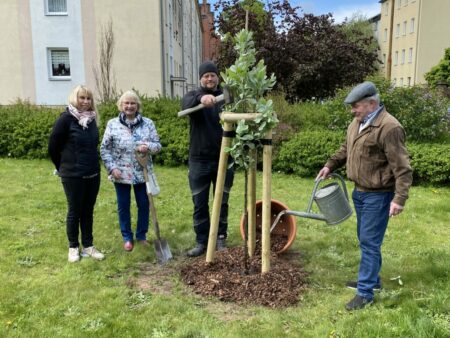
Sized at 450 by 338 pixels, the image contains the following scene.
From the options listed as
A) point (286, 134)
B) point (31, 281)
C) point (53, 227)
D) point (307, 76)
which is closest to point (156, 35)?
point (307, 76)

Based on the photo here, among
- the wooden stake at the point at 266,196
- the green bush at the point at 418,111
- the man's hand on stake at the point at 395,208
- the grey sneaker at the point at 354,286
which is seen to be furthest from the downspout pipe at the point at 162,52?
the man's hand on stake at the point at 395,208

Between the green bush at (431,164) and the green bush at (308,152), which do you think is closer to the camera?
the green bush at (431,164)

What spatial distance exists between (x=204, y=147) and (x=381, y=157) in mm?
1871

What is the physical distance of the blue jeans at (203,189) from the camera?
4.73 meters

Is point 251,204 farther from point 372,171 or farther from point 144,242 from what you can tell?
point 144,242

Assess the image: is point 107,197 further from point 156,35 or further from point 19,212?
point 156,35

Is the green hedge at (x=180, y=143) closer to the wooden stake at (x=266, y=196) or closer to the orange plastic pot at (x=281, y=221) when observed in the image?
the orange plastic pot at (x=281, y=221)

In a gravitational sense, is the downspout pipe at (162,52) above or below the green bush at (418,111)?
above

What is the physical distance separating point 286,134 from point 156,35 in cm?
1061

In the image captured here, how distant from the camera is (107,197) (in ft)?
24.7

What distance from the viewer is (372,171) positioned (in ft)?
11.5

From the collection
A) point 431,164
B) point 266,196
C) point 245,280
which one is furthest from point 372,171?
point 431,164

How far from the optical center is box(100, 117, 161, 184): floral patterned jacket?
473 centimetres

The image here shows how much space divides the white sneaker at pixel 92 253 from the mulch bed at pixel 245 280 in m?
0.97
